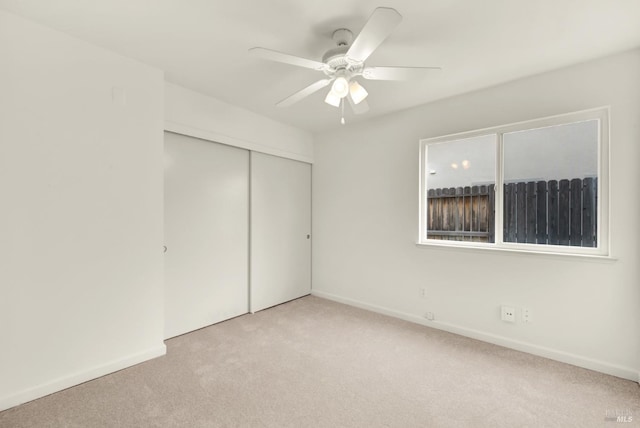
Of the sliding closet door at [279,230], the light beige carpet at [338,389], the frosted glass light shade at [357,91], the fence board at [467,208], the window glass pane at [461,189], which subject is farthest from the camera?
the sliding closet door at [279,230]

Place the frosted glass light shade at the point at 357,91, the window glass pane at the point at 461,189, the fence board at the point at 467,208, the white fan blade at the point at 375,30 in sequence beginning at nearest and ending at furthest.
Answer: the white fan blade at the point at 375,30 < the frosted glass light shade at the point at 357,91 < the window glass pane at the point at 461,189 < the fence board at the point at 467,208

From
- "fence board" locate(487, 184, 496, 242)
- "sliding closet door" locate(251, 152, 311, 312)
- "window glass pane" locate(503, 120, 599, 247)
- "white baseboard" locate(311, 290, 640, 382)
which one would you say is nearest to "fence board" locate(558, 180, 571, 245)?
"window glass pane" locate(503, 120, 599, 247)

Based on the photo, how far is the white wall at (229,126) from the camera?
9.09ft

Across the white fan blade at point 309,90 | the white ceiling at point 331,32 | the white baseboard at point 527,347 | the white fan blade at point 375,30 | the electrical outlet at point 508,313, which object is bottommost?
the white baseboard at point 527,347

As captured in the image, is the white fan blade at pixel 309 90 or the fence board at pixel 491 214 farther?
the fence board at pixel 491 214

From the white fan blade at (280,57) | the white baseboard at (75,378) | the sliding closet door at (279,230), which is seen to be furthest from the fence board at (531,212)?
the white baseboard at (75,378)

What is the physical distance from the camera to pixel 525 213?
2658 mm

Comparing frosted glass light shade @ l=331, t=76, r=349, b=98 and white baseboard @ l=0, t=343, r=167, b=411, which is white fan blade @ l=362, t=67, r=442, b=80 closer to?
frosted glass light shade @ l=331, t=76, r=349, b=98

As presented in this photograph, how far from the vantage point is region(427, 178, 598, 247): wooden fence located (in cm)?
239

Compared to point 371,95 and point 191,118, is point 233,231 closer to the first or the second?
point 191,118

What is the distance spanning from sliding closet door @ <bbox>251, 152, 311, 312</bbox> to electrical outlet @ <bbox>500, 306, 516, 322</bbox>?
2.43 meters

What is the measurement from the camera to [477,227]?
295 centimetres

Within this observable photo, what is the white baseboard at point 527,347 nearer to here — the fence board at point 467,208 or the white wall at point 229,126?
the fence board at point 467,208

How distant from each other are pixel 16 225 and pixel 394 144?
3294mm
